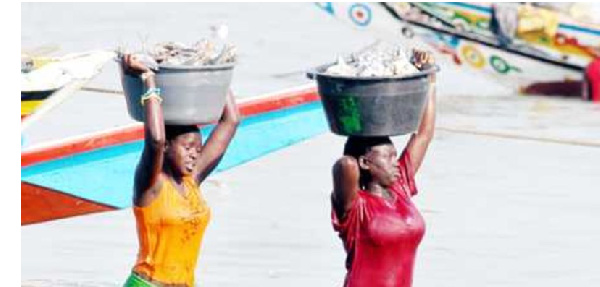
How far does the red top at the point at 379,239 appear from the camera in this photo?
748cm

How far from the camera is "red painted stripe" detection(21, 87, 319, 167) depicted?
11227mm

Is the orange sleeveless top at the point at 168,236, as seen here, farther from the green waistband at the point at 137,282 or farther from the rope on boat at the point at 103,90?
the rope on boat at the point at 103,90

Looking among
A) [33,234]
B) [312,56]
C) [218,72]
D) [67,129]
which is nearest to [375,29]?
[312,56]

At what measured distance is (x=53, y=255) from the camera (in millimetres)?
11531

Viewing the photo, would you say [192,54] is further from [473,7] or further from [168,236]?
[473,7]

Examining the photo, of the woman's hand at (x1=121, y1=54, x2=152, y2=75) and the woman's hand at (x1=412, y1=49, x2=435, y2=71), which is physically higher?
the woman's hand at (x1=412, y1=49, x2=435, y2=71)

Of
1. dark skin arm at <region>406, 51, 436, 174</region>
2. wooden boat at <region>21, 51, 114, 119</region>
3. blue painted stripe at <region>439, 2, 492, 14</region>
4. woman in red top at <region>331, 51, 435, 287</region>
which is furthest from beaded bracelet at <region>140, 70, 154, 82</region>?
blue painted stripe at <region>439, 2, 492, 14</region>

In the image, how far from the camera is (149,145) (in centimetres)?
755

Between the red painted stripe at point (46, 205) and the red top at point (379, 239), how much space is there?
3927 mm

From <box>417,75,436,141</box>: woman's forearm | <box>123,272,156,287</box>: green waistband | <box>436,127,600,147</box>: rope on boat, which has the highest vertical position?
<box>417,75,436,141</box>: woman's forearm

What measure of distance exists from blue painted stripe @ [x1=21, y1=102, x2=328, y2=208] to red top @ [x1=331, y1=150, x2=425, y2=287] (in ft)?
12.3

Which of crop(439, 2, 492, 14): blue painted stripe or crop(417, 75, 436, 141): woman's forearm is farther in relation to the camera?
crop(439, 2, 492, 14): blue painted stripe

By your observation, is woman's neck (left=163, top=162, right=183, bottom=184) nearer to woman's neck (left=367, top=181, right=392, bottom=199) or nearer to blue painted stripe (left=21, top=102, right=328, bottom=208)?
woman's neck (left=367, top=181, right=392, bottom=199)

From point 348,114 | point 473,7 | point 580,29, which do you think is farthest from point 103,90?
point 348,114
